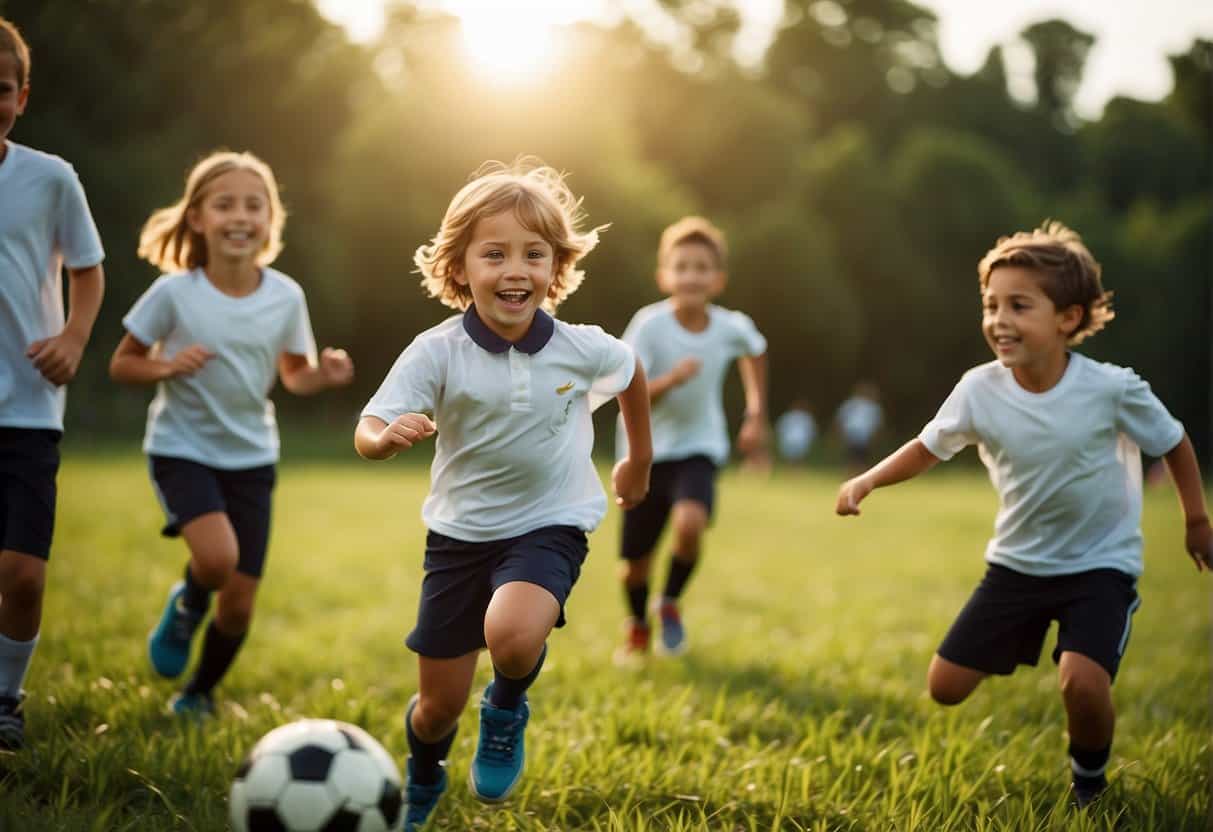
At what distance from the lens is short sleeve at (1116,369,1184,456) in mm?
3834

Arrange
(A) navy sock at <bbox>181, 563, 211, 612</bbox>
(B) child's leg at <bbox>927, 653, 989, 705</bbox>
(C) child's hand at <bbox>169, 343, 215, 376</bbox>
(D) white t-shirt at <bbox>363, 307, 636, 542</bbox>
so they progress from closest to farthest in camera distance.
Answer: (D) white t-shirt at <bbox>363, 307, 636, 542</bbox>, (B) child's leg at <bbox>927, 653, 989, 705</bbox>, (C) child's hand at <bbox>169, 343, 215, 376</bbox>, (A) navy sock at <bbox>181, 563, 211, 612</bbox>

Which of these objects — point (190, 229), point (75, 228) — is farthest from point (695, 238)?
point (75, 228)

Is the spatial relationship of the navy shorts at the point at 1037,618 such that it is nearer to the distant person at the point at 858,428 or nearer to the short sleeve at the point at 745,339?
the short sleeve at the point at 745,339

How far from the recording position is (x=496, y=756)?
3.48m

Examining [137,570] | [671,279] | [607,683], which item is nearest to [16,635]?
[607,683]

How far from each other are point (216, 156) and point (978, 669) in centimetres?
385

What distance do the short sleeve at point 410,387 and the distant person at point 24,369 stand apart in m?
1.33

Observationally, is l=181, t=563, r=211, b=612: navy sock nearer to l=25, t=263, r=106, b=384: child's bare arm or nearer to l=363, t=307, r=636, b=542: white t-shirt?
l=25, t=263, r=106, b=384: child's bare arm

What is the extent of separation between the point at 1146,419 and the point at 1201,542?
1.46ft

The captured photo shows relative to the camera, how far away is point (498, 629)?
336 centimetres

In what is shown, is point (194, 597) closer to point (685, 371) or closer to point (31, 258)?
point (31, 258)

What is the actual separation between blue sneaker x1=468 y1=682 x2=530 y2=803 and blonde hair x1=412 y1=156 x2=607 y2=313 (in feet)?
4.64

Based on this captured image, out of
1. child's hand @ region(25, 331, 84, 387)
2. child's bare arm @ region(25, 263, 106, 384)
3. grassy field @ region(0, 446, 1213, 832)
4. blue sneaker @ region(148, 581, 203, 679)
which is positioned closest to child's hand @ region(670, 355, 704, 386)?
grassy field @ region(0, 446, 1213, 832)

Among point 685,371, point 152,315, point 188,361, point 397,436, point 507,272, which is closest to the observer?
point 397,436
